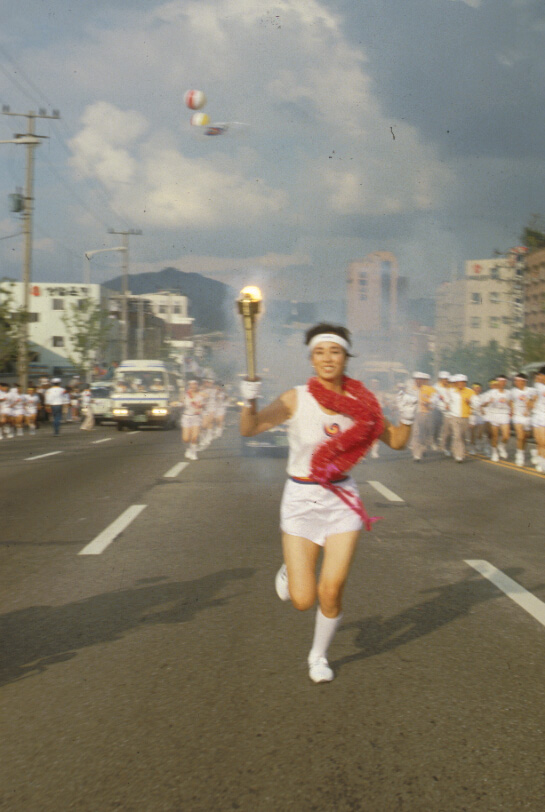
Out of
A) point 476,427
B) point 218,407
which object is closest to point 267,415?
point 476,427

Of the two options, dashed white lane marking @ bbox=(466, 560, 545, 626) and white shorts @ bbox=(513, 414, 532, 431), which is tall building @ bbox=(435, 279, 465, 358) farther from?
dashed white lane marking @ bbox=(466, 560, 545, 626)

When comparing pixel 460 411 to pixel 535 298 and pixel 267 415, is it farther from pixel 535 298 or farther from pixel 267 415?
pixel 535 298

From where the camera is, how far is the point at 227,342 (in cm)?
A: 3161

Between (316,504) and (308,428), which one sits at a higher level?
(308,428)

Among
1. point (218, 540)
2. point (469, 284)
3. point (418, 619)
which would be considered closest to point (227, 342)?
point (218, 540)

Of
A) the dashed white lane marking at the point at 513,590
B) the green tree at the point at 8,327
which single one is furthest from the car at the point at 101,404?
the dashed white lane marking at the point at 513,590

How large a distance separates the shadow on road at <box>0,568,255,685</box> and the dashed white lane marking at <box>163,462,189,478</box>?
7970mm

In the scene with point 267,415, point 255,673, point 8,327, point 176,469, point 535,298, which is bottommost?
point 176,469

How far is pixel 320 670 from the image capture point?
172 inches

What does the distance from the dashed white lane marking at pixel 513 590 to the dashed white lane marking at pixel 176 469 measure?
7888 millimetres

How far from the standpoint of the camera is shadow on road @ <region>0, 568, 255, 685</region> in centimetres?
480

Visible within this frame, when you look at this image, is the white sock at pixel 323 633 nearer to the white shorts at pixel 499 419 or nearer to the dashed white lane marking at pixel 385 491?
the dashed white lane marking at pixel 385 491

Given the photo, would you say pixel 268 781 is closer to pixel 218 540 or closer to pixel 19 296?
pixel 218 540

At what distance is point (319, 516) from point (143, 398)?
2648 centimetres
